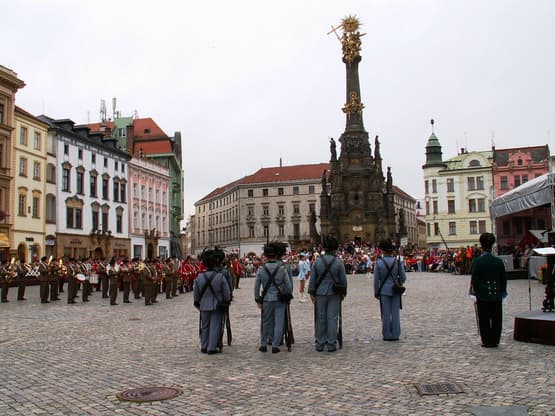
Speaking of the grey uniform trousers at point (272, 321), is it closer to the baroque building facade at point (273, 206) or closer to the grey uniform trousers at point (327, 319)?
the grey uniform trousers at point (327, 319)

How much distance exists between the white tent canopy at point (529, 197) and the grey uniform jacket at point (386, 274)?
13780 mm

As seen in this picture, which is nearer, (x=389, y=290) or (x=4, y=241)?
(x=389, y=290)

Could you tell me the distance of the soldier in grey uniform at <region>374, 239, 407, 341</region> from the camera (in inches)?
426

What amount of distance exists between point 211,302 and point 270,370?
85.4 inches

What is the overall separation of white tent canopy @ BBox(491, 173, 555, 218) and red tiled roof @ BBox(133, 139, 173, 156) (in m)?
52.0

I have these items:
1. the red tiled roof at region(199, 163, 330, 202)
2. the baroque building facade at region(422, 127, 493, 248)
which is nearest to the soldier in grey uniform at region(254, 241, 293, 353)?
the baroque building facade at region(422, 127, 493, 248)

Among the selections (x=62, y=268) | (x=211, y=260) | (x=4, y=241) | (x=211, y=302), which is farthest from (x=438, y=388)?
(x=4, y=241)

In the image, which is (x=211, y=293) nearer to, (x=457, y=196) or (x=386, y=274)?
(x=386, y=274)

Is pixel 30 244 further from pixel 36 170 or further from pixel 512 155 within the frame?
pixel 512 155

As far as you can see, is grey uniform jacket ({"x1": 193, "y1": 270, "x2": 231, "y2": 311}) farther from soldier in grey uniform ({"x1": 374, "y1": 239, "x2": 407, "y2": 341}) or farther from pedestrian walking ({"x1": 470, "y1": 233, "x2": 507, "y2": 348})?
pedestrian walking ({"x1": 470, "y1": 233, "x2": 507, "y2": 348})

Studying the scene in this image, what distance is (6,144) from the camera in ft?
140

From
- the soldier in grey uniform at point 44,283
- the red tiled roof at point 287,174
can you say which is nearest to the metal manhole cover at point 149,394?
the soldier in grey uniform at point 44,283

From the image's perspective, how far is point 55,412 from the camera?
643cm

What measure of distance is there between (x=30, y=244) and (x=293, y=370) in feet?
136
